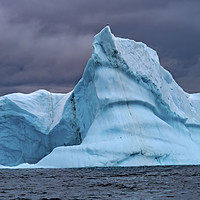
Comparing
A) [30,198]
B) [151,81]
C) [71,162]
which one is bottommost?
[30,198]

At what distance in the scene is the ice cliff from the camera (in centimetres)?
2173

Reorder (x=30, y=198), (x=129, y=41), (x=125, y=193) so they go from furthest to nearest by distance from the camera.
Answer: (x=129, y=41) < (x=125, y=193) < (x=30, y=198)

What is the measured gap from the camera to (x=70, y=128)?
2677 centimetres

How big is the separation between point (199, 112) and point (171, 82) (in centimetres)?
321

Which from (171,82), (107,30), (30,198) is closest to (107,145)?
(107,30)

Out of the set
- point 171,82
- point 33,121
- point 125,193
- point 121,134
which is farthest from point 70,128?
point 125,193

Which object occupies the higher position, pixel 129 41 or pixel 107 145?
pixel 129 41

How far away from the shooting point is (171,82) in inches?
1136

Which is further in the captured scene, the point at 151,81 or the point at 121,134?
the point at 151,81

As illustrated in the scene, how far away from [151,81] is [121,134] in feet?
14.2

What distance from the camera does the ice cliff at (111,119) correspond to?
2173cm

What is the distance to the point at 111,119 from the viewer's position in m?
22.8

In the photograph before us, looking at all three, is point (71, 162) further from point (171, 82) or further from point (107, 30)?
point (171, 82)

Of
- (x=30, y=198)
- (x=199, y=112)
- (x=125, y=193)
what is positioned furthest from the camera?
(x=199, y=112)
